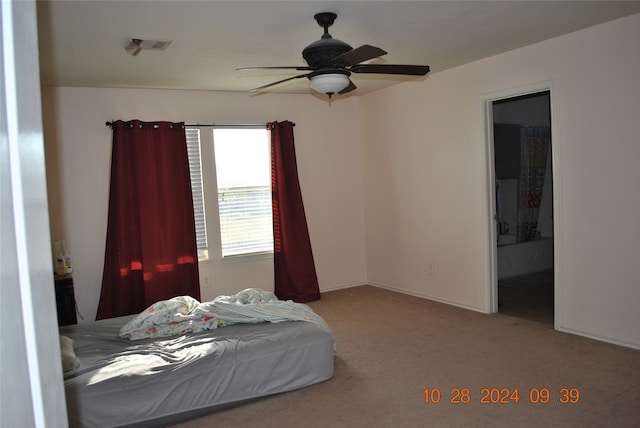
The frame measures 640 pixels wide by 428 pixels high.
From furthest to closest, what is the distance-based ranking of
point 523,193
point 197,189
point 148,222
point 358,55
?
point 523,193 → point 197,189 → point 148,222 → point 358,55

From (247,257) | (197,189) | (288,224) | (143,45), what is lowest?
(247,257)

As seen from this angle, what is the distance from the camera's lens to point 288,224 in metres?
5.84

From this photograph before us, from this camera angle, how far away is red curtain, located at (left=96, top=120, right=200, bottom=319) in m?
4.98

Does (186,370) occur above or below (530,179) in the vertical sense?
below

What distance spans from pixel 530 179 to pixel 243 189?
3.97 meters

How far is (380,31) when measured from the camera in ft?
11.6

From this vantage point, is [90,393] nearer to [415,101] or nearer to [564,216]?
[564,216]

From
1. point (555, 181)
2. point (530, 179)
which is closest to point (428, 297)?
point (555, 181)

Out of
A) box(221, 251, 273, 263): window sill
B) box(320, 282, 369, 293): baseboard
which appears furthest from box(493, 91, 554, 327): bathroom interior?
box(221, 251, 273, 263): window sill

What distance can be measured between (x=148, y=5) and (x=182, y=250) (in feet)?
10.0

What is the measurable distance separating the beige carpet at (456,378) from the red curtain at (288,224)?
122 cm

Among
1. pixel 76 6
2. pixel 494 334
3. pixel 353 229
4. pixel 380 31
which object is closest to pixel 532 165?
pixel 353 229

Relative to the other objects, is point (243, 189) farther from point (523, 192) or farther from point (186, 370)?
point (523, 192)
